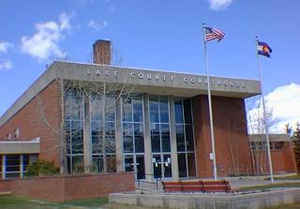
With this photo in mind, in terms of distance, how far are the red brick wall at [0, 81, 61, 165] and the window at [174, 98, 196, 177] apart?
12629 millimetres

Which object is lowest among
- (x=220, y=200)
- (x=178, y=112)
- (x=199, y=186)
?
(x=220, y=200)

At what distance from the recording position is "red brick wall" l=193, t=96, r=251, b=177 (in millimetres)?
37625

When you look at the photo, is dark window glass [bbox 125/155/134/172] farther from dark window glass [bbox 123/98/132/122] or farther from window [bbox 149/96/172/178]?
dark window glass [bbox 123/98/132/122]

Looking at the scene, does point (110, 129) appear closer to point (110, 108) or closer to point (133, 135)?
point (110, 108)

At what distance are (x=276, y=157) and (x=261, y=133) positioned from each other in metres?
3.17

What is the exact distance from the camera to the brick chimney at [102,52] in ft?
113

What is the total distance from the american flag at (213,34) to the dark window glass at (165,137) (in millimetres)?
11880

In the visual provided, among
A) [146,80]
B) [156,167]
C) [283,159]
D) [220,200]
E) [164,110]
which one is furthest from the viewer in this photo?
[283,159]

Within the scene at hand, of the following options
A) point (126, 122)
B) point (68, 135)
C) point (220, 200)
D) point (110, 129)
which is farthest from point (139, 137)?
point (220, 200)

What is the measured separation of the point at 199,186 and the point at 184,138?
2276cm

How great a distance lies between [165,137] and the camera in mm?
37125

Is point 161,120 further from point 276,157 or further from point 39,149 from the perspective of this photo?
point 276,157

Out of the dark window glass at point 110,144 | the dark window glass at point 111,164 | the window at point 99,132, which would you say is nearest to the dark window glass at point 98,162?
the window at point 99,132

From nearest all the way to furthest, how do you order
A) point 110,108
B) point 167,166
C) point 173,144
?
point 110,108 → point 167,166 → point 173,144
